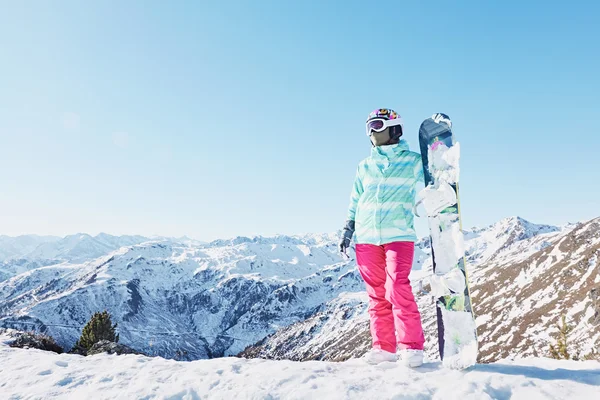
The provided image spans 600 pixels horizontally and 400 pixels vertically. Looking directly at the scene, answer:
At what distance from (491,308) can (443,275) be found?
17299 cm

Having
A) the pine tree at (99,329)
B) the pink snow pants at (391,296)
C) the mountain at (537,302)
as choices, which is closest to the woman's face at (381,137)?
the pink snow pants at (391,296)

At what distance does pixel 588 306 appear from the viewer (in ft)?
346

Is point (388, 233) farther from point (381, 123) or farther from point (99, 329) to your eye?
Result: point (99, 329)

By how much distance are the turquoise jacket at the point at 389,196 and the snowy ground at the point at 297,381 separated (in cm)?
197

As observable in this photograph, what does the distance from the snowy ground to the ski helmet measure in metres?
3.65

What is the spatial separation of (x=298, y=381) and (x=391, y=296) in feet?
6.42

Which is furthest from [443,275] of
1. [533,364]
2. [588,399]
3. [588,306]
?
[588,306]

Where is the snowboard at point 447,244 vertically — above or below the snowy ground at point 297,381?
above

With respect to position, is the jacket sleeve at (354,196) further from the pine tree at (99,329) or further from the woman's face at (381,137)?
the pine tree at (99,329)

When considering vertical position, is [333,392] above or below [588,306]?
above

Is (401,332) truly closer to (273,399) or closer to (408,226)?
(408,226)

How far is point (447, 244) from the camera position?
570 cm

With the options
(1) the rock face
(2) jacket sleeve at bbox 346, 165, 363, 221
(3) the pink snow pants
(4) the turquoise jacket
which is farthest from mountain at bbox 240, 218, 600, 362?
(4) the turquoise jacket

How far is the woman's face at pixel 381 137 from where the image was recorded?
6379mm
